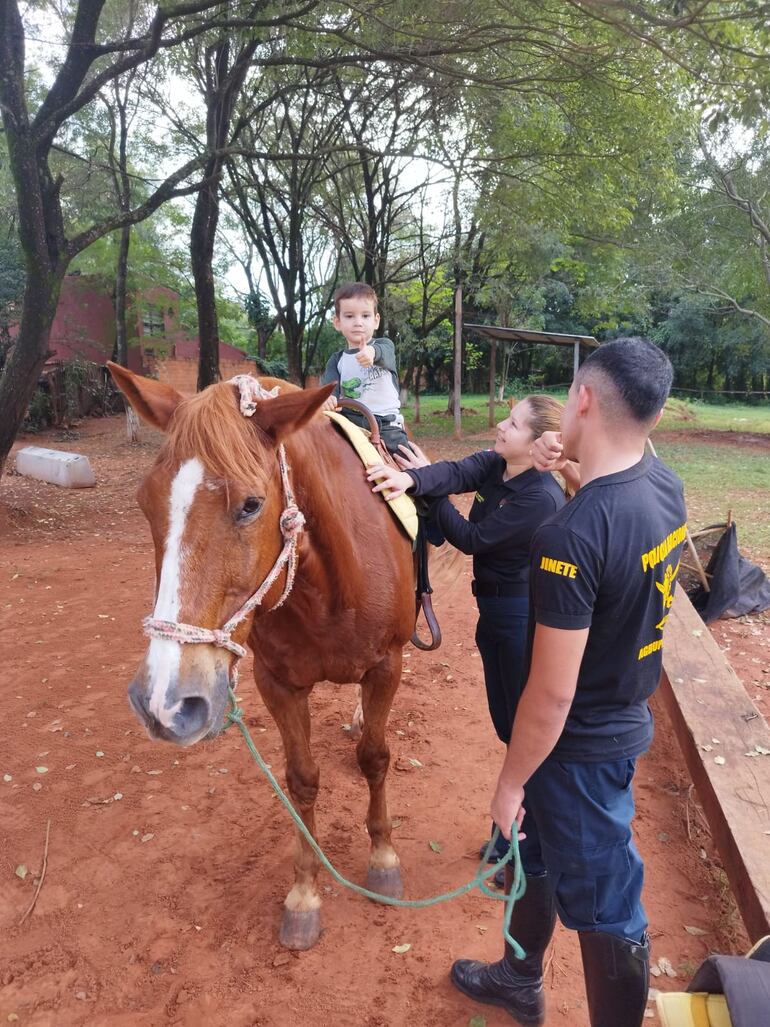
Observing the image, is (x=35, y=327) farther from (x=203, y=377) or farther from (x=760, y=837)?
(x=760, y=837)

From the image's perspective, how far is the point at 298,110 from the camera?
53.9 ft

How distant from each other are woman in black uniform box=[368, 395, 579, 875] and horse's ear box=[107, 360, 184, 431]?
0.82 meters

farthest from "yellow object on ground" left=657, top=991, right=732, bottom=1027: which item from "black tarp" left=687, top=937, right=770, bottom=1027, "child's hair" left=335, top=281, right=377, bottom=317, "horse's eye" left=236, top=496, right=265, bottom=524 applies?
"child's hair" left=335, top=281, right=377, bottom=317

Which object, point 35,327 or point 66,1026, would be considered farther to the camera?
point 35,327

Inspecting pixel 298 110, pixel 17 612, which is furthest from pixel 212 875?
pixel 298 110

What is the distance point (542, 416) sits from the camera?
2295 mm

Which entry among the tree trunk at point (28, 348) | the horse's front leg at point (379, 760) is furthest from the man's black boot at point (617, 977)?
the tree trunk at point (28, 348)

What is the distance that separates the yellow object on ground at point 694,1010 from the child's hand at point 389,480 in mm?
1709

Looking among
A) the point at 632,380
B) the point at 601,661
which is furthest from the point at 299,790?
the point at 632,380

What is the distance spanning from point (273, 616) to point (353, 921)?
141 cm

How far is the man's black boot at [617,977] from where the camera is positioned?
1.62 meters

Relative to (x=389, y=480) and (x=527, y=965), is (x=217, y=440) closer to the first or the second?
(x=389, y=480)

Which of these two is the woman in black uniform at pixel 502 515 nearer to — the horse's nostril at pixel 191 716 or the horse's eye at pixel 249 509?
the horse's eye at pixel 249 509

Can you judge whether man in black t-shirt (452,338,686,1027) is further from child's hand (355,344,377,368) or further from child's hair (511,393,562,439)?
child's hand (355,344,377,368)
